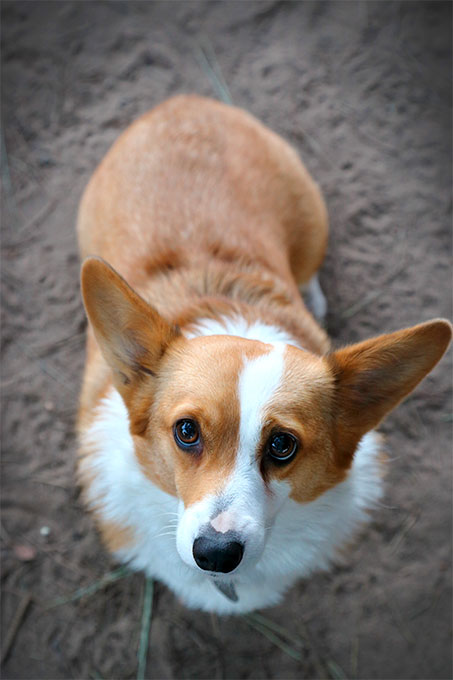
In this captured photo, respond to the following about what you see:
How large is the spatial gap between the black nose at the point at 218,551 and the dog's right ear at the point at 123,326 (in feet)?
2.00

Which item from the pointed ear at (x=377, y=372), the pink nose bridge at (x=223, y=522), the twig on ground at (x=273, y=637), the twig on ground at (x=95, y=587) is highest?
the pink nose bridge at (x=223, y=522)

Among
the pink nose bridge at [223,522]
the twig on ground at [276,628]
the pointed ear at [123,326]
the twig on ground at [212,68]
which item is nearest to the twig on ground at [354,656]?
the twig on ground at [276,628]

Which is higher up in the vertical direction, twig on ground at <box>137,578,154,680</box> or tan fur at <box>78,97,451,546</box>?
tan fur at <box>78,97,451,546</box>

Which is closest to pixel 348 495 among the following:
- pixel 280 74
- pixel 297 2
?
pixel 280 74

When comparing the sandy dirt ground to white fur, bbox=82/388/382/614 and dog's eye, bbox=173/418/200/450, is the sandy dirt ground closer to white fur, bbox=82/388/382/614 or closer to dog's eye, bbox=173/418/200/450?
white fur, bbox=82/388/382/614

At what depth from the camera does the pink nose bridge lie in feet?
5.49

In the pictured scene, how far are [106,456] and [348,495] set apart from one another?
0.96 meters

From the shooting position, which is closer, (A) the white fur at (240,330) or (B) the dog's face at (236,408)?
(B) the dog's face at (236,408)

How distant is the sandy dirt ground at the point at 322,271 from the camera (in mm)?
2979

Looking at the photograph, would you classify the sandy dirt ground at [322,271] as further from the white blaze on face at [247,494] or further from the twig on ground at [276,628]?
the white blaze on face at [247,494]

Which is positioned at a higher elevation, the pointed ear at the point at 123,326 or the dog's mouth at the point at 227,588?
the pointed ear at the point at 123,326

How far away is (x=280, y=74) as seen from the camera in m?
4.19

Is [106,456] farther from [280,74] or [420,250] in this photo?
[280,74]

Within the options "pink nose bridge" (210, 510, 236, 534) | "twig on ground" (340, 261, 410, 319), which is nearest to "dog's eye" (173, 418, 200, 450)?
"pink nose bridge" (210, 510, 236, 534)
